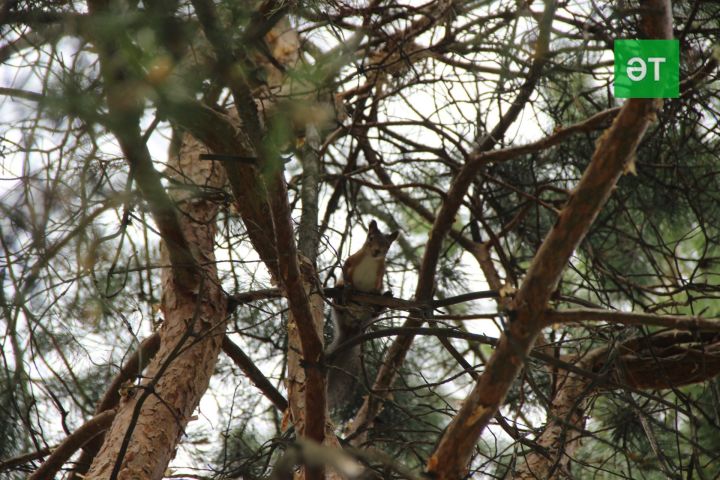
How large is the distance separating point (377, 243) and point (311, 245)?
1269 millimetres

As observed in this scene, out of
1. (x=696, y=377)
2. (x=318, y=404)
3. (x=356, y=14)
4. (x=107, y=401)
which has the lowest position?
(x=318, y=404)

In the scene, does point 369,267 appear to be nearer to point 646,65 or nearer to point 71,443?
point 71,443

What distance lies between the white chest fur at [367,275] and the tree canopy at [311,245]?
0.28 metres

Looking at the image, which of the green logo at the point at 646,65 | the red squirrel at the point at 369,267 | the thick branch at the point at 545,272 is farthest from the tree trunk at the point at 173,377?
the green logo at the point at 646,65

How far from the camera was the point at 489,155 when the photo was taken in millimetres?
2699

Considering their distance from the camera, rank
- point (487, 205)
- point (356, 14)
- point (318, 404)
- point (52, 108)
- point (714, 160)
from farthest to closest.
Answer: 1. point (487, 205)
2. point (714, 160)
3. point (356, 14)
4. point (318, 404)
5. point (52, 108)

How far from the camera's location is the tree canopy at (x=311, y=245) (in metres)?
1.82

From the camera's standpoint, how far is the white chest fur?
4398 mm

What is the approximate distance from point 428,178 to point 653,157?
1562 mm

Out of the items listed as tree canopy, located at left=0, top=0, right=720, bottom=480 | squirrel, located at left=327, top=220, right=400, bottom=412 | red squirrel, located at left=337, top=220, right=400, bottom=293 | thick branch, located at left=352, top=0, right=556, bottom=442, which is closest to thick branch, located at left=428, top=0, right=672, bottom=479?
tree canopy, located at left=0, top=0, right=720, bottom=480

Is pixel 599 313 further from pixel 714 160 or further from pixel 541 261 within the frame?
pixel 714 160

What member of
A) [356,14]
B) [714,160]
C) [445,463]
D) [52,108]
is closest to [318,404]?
[445,463]

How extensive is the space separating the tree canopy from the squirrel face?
0.08 metres

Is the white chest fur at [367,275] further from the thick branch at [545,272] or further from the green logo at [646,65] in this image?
the thick branch at [545,272]
